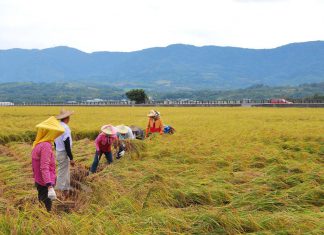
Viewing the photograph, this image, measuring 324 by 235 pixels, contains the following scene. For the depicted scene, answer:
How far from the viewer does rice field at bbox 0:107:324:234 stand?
4.86 meters

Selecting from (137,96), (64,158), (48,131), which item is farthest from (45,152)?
(137,96)

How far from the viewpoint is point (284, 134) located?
1504 centimetres

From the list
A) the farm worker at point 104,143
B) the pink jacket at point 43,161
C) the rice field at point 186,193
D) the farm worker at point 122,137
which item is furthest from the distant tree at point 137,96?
the pink jacket at point 43,161

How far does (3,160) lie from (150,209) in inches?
264

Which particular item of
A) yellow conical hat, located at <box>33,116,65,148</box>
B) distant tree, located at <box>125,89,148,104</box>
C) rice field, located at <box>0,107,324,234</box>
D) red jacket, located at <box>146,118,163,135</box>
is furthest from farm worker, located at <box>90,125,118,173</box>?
distant tree, located at <box>125,89,148,104</box>

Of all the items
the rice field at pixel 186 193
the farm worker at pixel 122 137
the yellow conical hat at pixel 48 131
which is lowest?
the rice field at pixel 186 193

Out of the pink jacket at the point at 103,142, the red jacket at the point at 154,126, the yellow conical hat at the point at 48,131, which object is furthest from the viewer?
the red jacket at the point at 154,126

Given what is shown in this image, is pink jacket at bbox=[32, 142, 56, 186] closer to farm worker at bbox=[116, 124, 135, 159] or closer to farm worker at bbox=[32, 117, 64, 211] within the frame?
farm worker at bbox=[32, 117, 64, 211]

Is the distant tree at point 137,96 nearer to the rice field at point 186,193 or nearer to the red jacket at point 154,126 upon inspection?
the red jacket at point 154,126

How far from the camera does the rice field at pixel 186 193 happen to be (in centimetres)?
486

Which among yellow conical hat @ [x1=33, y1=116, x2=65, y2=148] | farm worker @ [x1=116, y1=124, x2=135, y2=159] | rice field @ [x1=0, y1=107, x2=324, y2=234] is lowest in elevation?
rice field @ [x1=0, y1=107, x2=324, y2=234]

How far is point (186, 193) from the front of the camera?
6.67 m

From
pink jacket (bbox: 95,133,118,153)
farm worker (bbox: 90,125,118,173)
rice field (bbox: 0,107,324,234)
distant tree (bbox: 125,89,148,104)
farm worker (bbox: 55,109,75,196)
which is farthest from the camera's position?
distant tree (bbox: 125,89,148,104)

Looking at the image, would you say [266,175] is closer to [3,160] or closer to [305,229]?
[305,229]
